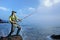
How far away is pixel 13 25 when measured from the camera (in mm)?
A: 22547

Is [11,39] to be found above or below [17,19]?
below

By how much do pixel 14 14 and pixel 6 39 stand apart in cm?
215

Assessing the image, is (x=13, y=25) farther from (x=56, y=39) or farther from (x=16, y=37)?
(x=56, y=39)

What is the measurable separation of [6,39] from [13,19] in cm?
175

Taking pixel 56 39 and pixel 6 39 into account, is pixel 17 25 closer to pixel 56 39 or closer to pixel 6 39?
pixel 6 39

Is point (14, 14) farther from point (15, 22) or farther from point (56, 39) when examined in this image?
point (56, 39)

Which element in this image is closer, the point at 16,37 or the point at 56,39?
the point at 16,37

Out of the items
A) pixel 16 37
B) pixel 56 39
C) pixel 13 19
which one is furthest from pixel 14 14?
pixel 56 39

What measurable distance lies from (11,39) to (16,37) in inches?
17.6

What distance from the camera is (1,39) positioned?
2284 centimetres

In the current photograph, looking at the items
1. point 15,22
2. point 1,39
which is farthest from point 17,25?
point 1,39

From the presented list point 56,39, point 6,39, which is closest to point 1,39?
point 6,39

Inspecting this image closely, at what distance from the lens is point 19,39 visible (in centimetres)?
2275

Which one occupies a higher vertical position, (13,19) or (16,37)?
(13,19)
